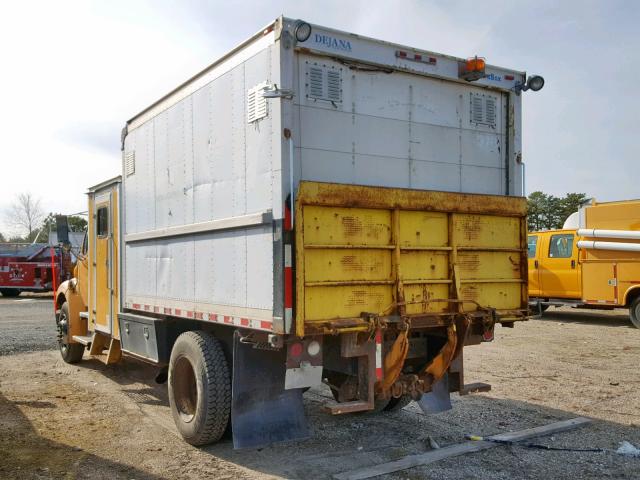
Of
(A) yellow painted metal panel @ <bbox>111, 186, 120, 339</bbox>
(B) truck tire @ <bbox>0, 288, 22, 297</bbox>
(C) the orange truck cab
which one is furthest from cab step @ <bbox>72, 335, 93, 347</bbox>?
(B) truck tire @ <bbox>0, 288, 22, 297</bbox>

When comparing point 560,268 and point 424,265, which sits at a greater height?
point 424,265

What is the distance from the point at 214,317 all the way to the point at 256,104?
195 centimetres

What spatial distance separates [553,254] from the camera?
16625 mm

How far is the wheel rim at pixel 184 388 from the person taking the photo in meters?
6.14

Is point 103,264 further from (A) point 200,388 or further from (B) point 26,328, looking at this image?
(B) point 26,328

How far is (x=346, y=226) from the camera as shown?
5051 mm

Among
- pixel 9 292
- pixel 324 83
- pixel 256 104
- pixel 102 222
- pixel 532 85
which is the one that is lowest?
pixel 9 292

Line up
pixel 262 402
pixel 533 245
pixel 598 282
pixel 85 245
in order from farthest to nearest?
pixel 533 245 → pixel 598 282 → pixel 85 245 → pixel 262 402

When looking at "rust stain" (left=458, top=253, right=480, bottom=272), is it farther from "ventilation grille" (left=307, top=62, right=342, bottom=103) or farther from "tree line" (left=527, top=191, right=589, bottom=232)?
"tree line" (left=527, top=191, right=589, bottom=232)

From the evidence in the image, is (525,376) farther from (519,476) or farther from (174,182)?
(174,182)

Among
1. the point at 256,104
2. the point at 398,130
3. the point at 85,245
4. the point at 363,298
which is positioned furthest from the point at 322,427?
the point at 85,245

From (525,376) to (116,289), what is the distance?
19.6 ft

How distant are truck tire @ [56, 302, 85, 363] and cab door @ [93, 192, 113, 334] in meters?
1.31

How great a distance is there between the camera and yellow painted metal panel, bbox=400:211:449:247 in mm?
5414
